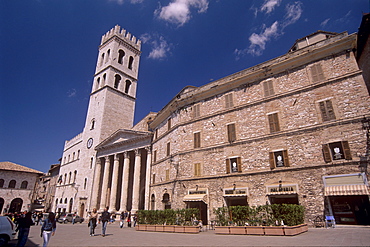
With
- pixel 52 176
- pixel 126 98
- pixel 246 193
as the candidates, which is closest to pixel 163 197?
pixel 246 193

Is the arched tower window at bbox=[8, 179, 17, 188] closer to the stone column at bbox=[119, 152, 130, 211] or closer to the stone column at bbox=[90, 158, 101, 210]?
the stone column at bbox=[90, 158, 101, 210]

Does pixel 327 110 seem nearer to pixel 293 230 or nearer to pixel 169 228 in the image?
pixel 293 230

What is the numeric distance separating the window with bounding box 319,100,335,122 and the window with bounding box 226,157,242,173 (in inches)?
274

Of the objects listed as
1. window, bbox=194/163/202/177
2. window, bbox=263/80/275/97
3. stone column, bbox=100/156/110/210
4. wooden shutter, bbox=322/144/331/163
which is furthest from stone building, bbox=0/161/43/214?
wooden shutter, bbox=322/144/331/163

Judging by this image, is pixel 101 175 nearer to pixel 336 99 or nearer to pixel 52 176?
pixel 52 176

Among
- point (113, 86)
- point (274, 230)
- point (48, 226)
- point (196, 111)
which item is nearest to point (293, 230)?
point (274, 230)

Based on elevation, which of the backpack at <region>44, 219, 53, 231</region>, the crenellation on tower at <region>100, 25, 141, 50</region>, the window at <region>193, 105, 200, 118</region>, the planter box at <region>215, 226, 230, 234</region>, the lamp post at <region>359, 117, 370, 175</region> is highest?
the crenellation on tower at <region>100, 25, 141, 50</region>

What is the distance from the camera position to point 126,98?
147 feet

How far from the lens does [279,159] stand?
16562 millimetres

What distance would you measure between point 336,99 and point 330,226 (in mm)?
8436

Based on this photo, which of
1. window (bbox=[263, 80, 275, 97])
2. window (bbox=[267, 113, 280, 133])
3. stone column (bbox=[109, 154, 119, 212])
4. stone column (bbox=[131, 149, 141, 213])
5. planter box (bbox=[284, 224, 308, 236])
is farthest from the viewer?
stone column (bbox=[109, 154, 119, 212])

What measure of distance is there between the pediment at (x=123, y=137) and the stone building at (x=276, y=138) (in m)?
3.10

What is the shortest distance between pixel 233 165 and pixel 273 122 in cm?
483

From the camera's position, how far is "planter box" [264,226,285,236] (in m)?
11.0
